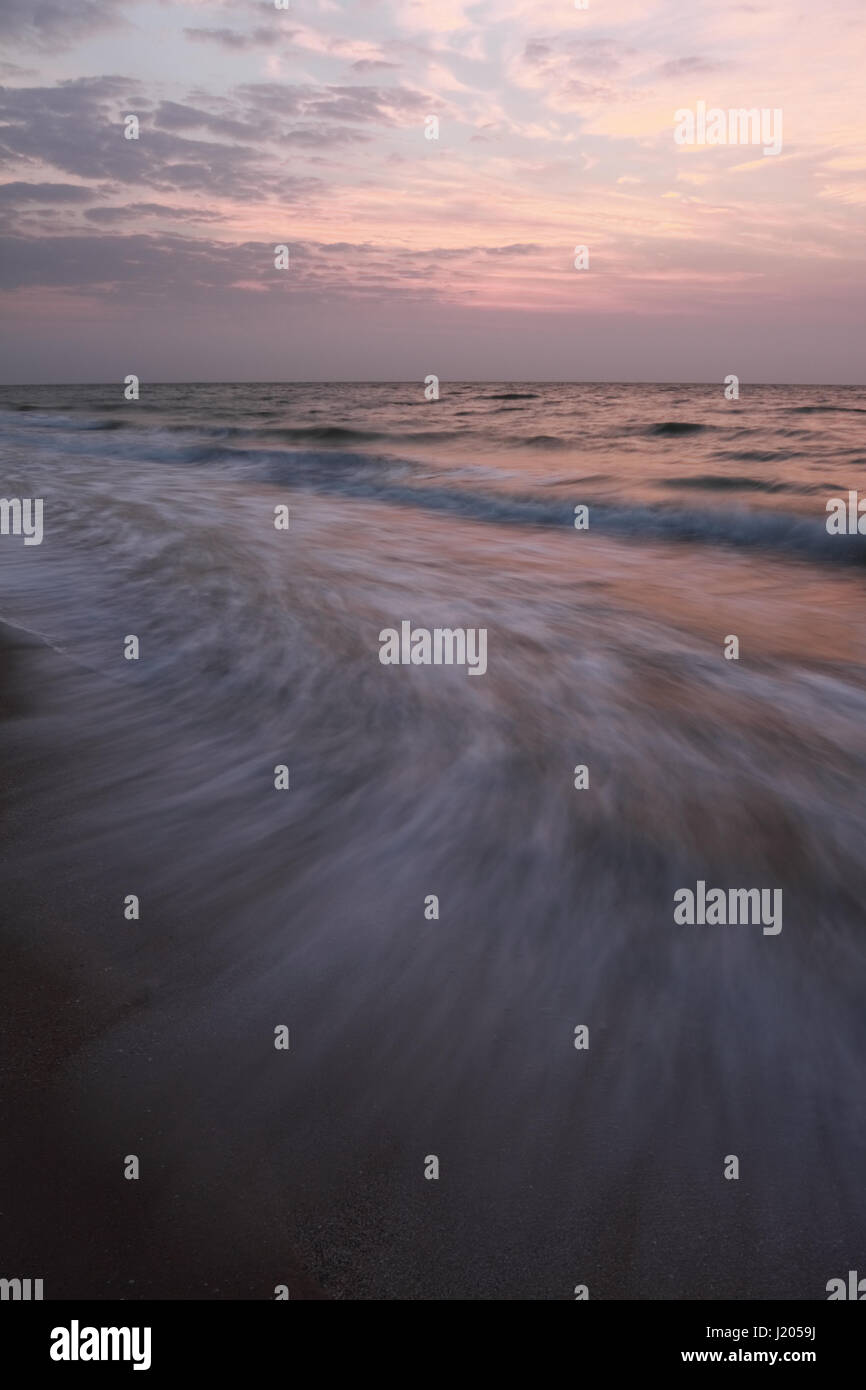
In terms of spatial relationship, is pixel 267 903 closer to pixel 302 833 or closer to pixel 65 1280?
pixel 302 833

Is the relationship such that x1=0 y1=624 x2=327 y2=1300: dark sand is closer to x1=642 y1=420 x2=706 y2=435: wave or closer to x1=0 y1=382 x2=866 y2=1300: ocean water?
x1=0 y1=382 x2=866 y2=1300: ocean water

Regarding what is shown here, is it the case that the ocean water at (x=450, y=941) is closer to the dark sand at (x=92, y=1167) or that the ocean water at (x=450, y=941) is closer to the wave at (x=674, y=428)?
the dark sand at (x=92, y=1167)

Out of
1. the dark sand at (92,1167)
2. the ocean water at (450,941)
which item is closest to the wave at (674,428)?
the ocean water at (450,941)

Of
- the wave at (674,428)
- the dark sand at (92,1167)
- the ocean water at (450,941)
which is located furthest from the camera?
the wave at (674,428)

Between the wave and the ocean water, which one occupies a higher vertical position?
the wave

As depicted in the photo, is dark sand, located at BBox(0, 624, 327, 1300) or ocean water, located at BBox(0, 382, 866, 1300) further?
ocean water, located at BBox(0, 382, 866, 1300)

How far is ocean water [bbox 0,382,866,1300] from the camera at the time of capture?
1.82 metres

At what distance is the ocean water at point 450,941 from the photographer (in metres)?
1.82

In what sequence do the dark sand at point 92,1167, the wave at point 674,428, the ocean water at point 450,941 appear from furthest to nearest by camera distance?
the wave at point 674,428
the ocean water at point 450,941
the dark sand at point 92,1167

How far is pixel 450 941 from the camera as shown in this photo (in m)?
2.74

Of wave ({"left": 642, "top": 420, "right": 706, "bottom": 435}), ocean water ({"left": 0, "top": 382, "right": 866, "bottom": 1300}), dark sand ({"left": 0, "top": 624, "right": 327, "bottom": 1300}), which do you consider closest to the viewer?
dark sand ({"left": 0, "top": 624, "right": 327, "bottom": 1300})

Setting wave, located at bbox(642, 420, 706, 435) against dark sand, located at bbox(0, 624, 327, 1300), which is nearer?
dark sand, located at bbox(0, 624, 327, 1300)

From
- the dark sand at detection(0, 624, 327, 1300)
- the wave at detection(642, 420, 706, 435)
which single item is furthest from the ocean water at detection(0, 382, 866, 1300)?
the wave at detection(642, 420, 706, 435)

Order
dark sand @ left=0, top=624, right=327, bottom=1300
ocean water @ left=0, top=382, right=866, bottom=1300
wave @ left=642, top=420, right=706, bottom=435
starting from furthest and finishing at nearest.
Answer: wave @ left=642, top=420, right=706, bottom=435, ocean water @ left=0, top=382, right=866, bottom=1300, dark sand @ left=0, top=624, right=327, bottom=1300
